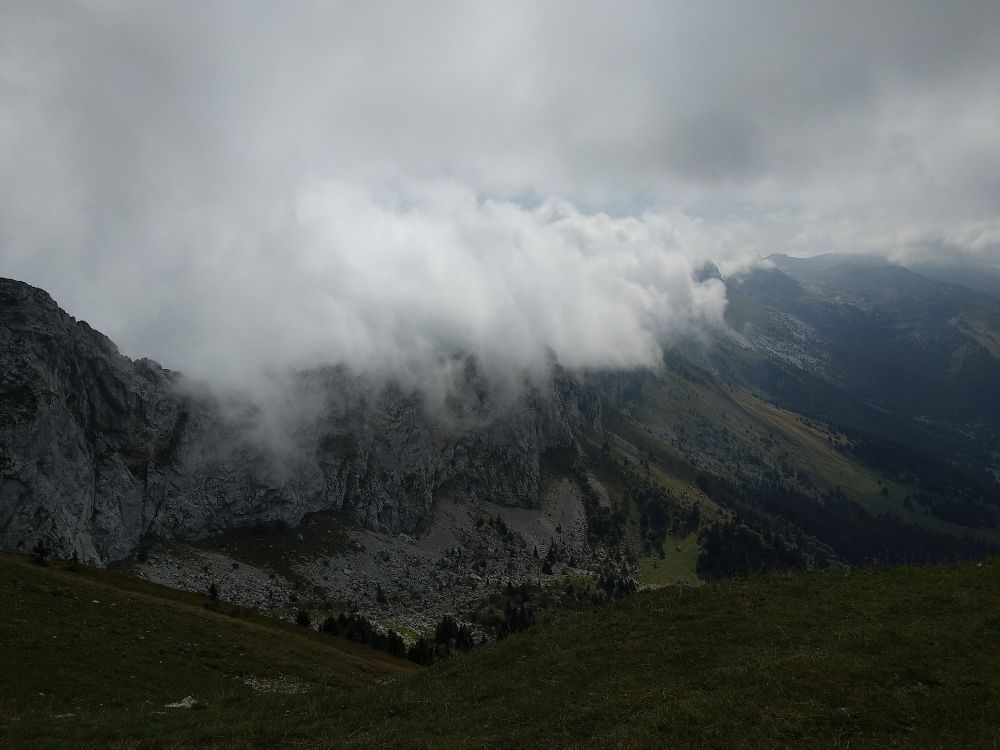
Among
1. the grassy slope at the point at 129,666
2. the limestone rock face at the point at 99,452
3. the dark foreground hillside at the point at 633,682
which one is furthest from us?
the limestone rock face at the point at 99,452

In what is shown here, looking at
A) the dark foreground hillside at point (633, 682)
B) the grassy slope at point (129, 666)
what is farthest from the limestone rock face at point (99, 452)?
the dark foreground hillside at point (633, 682)

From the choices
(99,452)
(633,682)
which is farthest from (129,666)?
(99,452)

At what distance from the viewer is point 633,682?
28.7 meters

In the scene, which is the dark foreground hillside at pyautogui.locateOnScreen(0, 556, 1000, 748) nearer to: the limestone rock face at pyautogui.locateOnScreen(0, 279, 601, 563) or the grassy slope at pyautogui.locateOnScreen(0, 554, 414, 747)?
the grassy slope at pyautogui.locateOnScreen(0, 554, 414, 747)

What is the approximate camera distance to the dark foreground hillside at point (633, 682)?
23.0 metres

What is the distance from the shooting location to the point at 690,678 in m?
28.2

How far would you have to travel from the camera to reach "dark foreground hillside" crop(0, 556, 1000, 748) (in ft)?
75.6

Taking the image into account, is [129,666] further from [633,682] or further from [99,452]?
→ [99,452]

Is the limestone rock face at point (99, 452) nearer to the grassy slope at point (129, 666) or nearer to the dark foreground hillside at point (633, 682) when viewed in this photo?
the grassy slope at point (129, 666)

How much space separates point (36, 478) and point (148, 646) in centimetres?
12256

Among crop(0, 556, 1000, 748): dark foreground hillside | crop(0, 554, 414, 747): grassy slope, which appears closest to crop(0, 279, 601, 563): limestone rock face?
crop(0, 554, 414, 747): grassy slope

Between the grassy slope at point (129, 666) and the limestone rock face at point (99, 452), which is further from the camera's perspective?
the limestone rock face at point (99, 452)

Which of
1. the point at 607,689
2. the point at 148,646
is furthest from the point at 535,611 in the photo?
the point at 607,689

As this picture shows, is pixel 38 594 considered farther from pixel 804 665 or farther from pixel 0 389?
pixel 0 389
